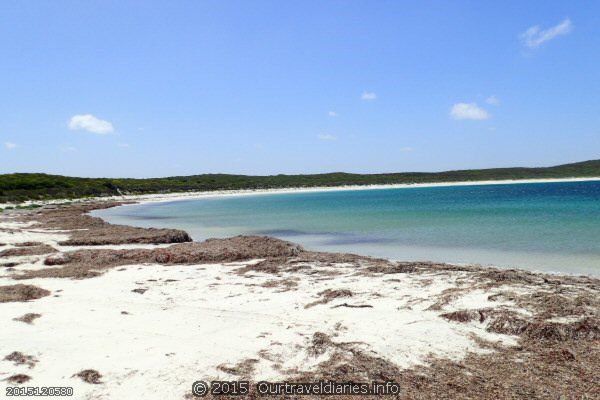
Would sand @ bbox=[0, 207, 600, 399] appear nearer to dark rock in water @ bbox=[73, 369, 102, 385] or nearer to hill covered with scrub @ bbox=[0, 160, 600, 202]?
dark rock in water @ bbox=[73, 369, 102, 385]

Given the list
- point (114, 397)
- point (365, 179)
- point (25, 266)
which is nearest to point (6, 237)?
point (25, 266)

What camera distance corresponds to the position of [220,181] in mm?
137125

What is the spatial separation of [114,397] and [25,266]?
10.6 meters

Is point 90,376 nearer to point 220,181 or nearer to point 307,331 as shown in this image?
point 307,331

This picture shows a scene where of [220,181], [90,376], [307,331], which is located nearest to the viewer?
[90,376]

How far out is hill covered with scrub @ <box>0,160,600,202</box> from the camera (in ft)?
228

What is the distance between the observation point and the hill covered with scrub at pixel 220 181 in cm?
6950

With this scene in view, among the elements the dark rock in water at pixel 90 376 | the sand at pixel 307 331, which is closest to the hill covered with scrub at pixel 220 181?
the sand at pixel 307 331

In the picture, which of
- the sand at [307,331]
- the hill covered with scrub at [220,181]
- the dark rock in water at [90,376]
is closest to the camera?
the dark rock in water at [90,376]

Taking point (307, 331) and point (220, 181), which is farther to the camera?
point (220, 181)

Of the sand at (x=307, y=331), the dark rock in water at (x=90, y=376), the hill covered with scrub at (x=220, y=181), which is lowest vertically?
the sand at (x=307, y=331)

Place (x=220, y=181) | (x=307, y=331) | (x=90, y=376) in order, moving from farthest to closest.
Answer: (x=220, y=181)
(x=307, y=331)
(x=90, y=376)

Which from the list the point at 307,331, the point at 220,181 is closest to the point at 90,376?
the point at 307,331

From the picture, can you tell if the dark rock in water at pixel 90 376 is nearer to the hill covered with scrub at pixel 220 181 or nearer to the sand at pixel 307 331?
the sand at pixel 307 331
